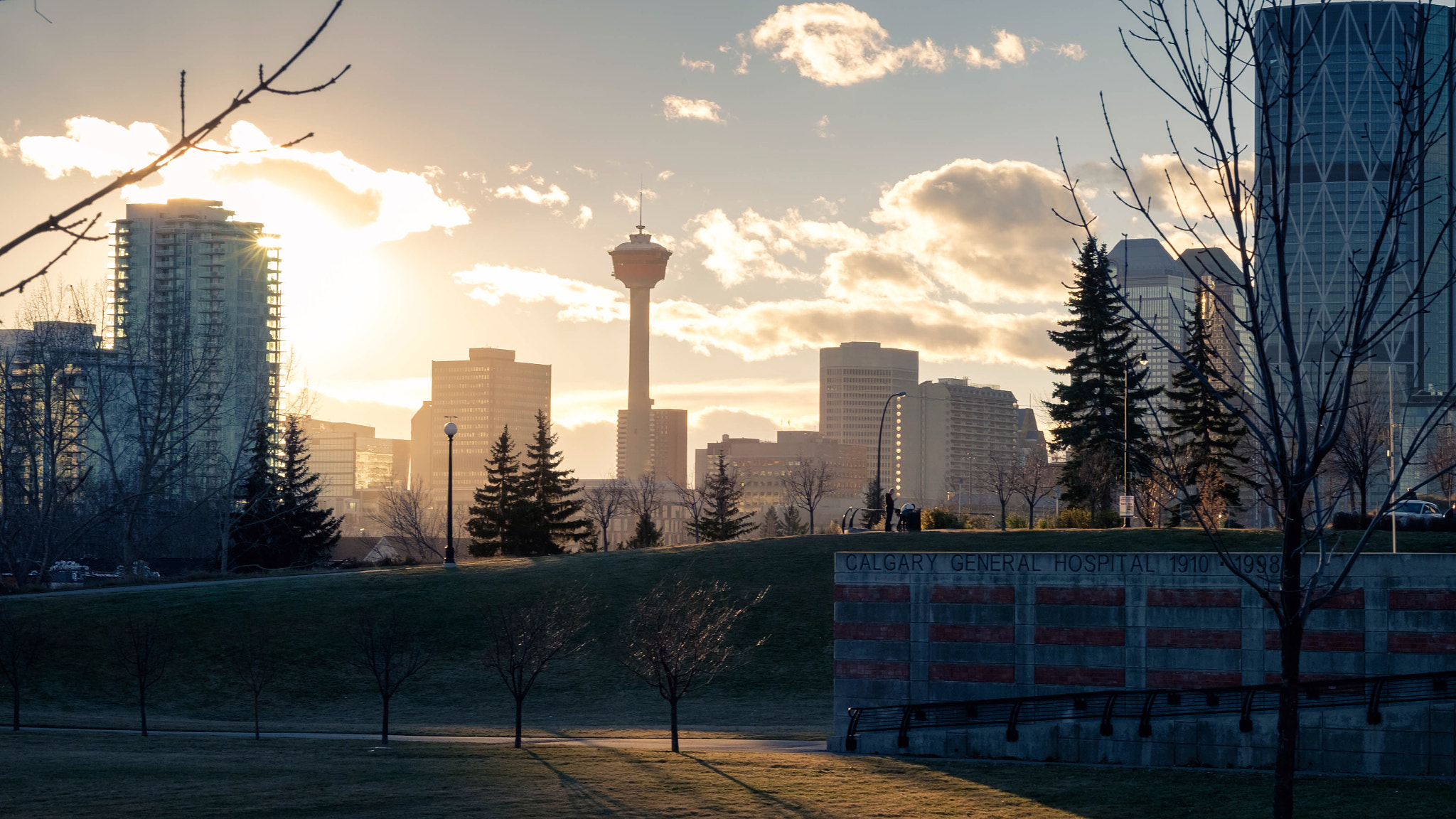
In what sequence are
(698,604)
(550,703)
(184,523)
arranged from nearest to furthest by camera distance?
(550,703) < (698,604) < (184,523)

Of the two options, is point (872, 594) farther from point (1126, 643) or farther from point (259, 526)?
point (259, 526)

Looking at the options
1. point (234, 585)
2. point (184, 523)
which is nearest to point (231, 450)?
point (184, 523)

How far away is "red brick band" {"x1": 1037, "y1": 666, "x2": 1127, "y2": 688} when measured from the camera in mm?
27781

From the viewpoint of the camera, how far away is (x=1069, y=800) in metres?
20.0

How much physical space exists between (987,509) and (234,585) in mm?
132225

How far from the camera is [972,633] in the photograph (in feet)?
96.5

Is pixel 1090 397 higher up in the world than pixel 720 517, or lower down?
higher up

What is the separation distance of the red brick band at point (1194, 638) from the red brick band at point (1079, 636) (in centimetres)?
74

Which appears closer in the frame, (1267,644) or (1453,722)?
(1453,722)

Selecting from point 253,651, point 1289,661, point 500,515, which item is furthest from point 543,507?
point 1289,661

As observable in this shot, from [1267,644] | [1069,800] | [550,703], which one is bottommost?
[550,703]

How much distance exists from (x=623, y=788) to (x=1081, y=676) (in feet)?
40.8

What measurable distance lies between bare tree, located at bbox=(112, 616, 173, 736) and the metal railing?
18717 mm

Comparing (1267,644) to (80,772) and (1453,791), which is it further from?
(80,772)
